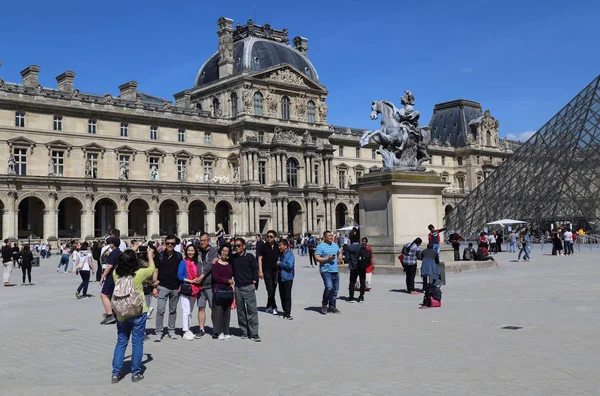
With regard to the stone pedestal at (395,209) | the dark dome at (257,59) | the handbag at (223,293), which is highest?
the dark dome at (257,59)

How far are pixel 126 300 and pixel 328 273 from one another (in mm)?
6164

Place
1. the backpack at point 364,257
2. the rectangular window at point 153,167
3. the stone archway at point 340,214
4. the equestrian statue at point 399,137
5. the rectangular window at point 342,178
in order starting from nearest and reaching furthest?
the backpack at point 364,257 → the equestrian statue at point 399,137 → the rectangular window at point 153,167 → the stone archway at point 340,214 → the rectangular window at point 342,178

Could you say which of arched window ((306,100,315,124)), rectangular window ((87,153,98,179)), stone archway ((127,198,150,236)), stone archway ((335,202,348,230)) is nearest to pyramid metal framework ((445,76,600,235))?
arched window ((306,100,315,124))

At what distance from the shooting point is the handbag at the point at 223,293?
10.6 metres

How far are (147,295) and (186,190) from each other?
48202 mm

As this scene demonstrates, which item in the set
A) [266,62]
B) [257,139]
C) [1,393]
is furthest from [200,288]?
[266,62]

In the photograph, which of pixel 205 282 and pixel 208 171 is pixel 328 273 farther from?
pixel 208 171

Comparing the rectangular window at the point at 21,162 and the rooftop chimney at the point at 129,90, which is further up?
the rooftop chimney at the point at 129,90

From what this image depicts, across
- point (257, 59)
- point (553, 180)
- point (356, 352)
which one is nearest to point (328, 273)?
point (356, 352)

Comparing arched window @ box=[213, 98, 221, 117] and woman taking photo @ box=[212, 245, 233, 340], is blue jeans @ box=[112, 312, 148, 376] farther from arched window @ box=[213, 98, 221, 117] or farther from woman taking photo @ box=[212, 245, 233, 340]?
arched window @ box=[213, 98, 221, 117]

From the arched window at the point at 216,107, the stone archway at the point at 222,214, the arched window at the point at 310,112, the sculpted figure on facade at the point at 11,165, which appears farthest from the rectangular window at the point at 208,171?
the sculpted figure on facade at the point at 11,165

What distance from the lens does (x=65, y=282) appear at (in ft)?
77.9

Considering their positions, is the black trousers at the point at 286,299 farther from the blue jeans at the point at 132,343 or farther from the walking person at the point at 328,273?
the blue jeans at the point at 132,343

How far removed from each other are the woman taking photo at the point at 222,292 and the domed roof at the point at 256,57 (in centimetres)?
5637
